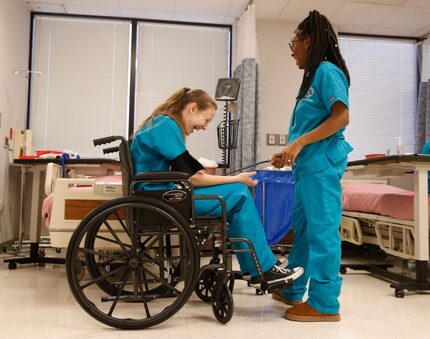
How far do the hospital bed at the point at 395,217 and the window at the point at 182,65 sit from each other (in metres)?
1.87

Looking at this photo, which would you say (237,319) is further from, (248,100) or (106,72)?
(106,72)

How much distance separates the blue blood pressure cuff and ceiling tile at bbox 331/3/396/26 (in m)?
3.41

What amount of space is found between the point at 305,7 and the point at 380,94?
151 centimetres

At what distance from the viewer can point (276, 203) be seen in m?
3.75

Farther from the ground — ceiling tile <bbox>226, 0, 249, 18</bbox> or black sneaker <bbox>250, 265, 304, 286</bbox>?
ceiling tile <bbox>226, 0, 249, 18</bbox>

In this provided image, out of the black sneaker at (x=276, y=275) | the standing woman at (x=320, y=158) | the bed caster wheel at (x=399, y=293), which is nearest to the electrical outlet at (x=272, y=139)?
the bed caster wheel at (x=399, y=293)

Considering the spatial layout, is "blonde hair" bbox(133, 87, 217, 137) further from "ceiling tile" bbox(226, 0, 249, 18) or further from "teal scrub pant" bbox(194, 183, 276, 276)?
"ceiling tile" bbox(226, 0, 249, 18)

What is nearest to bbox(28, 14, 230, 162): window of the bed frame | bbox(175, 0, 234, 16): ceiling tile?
bbox(175, 0, 234, 16): ceiling tile

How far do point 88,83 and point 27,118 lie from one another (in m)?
0.75

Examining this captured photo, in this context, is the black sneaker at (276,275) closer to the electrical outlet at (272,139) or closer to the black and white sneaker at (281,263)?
the black and white sneaker at (281,263)

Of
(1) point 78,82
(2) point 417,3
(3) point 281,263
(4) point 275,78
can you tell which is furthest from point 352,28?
(3) point 281,263

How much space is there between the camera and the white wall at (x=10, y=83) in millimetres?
3814

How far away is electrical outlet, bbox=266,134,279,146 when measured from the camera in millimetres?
4738

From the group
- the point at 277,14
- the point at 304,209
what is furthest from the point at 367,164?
the point at 277,14
